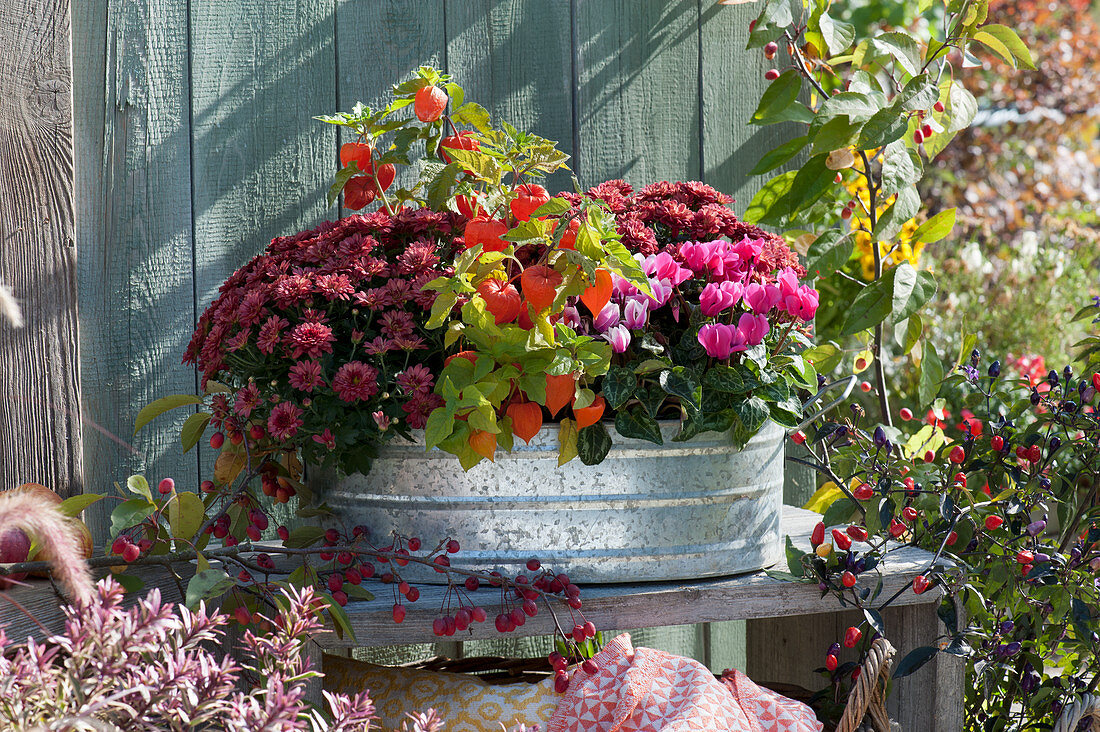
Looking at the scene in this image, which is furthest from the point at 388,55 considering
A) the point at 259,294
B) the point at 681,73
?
the point at 259,294

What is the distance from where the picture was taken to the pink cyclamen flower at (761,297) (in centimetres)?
104

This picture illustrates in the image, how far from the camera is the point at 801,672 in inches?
60.9

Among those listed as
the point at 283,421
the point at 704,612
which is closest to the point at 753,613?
the point at 704,612

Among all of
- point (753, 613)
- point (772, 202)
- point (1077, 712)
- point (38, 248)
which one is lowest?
point (1077, 712)

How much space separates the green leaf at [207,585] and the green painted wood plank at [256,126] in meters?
0.56

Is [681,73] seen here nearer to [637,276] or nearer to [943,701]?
[637,276]

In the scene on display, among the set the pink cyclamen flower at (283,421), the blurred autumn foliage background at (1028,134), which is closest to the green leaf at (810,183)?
the pink cyclamen flower at (283,421)

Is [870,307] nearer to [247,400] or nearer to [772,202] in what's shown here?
[772,202]

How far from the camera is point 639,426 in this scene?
3.34ft

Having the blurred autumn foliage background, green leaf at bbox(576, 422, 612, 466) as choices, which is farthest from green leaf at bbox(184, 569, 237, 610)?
the blurred autumn foliage background

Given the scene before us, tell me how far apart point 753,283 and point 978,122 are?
14.6ft

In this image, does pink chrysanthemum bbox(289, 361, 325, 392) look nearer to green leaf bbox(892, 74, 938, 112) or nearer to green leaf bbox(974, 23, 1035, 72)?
green leaf bbox(892, 74, 938, 112)

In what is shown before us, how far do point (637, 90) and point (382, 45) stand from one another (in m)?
0.47

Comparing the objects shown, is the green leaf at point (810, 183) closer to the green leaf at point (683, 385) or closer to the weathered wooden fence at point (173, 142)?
the weathered wooden fence at point (173, 142)
